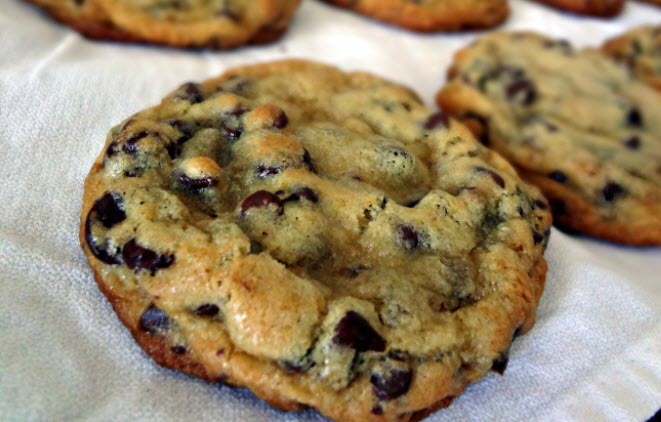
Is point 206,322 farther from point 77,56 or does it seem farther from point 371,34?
point 371,34

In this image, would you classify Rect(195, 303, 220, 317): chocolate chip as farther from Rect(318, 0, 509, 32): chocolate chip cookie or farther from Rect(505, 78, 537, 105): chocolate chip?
Rect(318, 0, 509, 32): chocolate chip cookie

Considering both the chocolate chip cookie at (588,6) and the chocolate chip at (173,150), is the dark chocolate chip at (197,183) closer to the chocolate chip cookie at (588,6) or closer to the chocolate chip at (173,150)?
the chocolate chip at (173,150)

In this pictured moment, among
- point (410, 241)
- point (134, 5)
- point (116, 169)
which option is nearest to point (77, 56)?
point (134, 5)

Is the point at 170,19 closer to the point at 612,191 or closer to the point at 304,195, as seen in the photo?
the point at 304,195

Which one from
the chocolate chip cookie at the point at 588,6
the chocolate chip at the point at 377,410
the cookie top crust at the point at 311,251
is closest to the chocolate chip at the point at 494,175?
the cookie top crust at the point at 311,251

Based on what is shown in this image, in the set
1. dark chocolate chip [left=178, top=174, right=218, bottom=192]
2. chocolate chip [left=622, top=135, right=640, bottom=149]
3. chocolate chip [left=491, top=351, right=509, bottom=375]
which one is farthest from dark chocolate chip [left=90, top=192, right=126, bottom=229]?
chocolate chip [left=622, top=135, right=640, bottom=149]

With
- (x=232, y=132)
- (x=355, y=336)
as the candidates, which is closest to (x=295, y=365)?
(x=355, y=336)

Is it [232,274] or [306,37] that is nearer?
[232,274]
